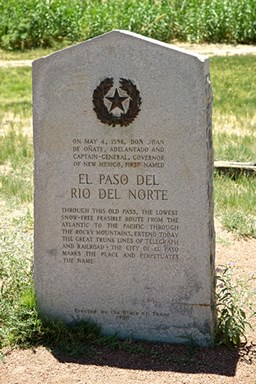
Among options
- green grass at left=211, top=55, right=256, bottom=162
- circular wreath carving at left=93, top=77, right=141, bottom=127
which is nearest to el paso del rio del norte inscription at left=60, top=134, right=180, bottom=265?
circular wreath carving at left=93, top=77, right=141, bottom=127

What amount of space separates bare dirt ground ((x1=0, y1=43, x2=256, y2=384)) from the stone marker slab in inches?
7.6

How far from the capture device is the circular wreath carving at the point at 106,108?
5637 millimetres

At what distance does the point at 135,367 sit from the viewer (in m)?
5.51

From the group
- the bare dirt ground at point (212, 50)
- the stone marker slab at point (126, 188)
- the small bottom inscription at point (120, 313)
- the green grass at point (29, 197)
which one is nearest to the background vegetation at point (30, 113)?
the green grass at point (29, 197)

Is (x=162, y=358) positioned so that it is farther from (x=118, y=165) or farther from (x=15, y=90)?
(x=15, y=90)

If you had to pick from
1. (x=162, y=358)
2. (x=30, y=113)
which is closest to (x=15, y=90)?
(x=30, y=113)

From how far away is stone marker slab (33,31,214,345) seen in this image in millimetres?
5590

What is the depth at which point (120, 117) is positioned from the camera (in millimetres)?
5676

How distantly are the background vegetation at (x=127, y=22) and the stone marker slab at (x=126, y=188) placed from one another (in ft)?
61.1

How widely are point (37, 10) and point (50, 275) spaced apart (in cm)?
2030

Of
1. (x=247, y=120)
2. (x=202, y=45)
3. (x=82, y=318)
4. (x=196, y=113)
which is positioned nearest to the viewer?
(x=196, y=113)

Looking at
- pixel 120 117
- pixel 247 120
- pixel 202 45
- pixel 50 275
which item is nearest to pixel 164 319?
pixel 50 275

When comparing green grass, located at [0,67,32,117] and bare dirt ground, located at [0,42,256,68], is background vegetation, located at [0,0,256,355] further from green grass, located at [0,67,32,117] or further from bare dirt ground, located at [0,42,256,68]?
bare dirt ground, located at [0,42,256,68]

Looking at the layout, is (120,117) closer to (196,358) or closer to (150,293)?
(150,293)
